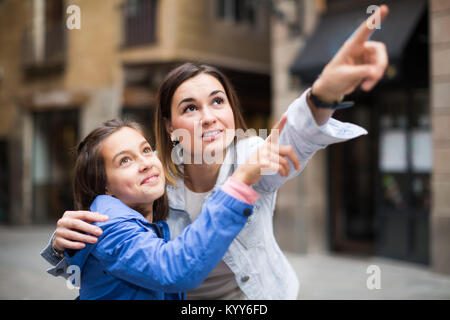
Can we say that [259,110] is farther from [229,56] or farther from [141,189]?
[141,189]

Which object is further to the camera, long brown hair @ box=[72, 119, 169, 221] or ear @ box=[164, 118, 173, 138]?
ear @ box=[164, 118, 173, 138]

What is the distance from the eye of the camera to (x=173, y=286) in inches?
56.8

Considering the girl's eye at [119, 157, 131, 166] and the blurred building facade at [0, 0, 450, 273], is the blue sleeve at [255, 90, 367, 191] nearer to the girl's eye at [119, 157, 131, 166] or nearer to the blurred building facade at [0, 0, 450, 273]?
the girl's eye at [119, 157, 131, 166]

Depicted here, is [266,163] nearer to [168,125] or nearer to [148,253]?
[148,253]

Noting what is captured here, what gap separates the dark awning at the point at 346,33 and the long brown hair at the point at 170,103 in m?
5.12

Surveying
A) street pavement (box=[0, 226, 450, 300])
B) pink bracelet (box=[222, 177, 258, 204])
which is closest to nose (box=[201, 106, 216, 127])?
pink bracelet (box=[222, 177, 258, 204])

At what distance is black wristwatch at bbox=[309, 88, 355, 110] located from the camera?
4.76 ft

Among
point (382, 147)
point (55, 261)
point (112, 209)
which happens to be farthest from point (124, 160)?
point (382, 147)

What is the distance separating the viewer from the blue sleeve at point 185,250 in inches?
54.9

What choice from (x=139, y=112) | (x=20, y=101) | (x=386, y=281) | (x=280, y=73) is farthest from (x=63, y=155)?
(x=386, y=281)

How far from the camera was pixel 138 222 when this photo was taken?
5.40 ft

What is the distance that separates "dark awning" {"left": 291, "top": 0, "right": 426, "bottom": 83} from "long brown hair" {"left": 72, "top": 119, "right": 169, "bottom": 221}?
5.50m

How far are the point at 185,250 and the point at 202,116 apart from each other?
58 cm

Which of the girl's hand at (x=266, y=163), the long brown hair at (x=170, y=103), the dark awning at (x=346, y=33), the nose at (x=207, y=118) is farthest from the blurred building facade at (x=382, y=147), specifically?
the girl's hand at (x=266, y=163)
